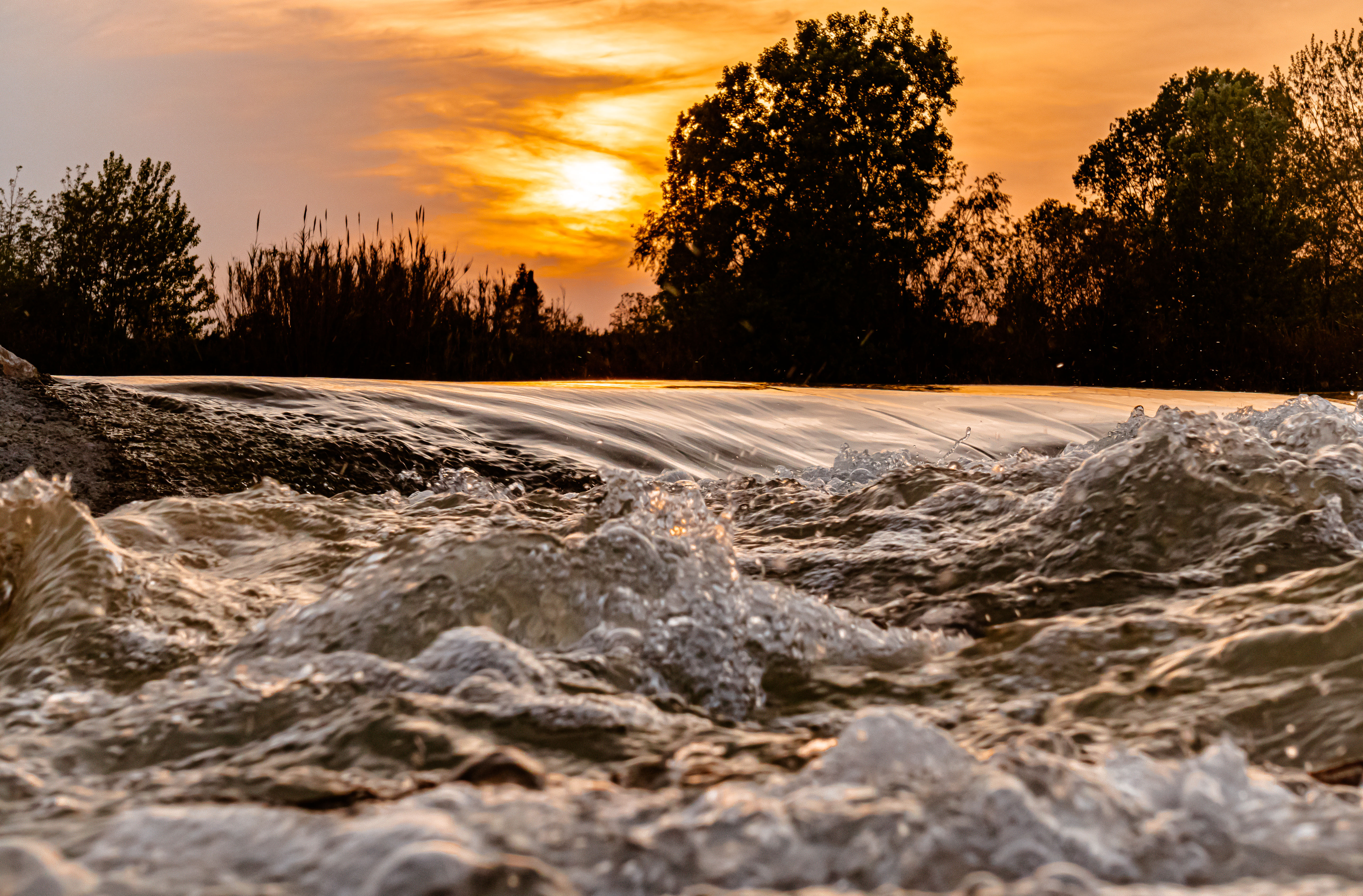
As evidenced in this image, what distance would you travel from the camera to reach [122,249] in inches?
1016

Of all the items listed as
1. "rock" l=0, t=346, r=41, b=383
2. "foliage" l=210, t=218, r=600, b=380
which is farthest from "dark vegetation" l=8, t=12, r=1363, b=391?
"rock" l=0, t=346, r=41, b=383

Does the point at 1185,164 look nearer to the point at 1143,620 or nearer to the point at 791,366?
the point at 791,366

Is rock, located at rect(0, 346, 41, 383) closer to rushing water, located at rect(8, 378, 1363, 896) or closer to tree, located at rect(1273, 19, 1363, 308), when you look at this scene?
rushing water, located at rect(8, 378, 1363, 896)

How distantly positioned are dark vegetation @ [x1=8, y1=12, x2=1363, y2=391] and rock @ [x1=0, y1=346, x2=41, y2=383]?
4.41 meters

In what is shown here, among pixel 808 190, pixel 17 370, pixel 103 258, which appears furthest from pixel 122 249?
pixel 17 370

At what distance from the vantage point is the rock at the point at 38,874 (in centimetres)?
80

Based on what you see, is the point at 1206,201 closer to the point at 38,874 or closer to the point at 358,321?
the point at 358,321

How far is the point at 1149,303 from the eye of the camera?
66.8 feet

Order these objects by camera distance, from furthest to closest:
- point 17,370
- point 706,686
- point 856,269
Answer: point 856,269, point 17,370, point 706,686

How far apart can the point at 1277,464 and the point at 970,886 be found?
184 centimetres

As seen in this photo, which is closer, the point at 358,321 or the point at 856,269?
the point at 358,321

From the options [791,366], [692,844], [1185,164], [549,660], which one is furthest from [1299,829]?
[1185,164]

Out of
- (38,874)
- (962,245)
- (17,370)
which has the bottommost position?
(38,874)

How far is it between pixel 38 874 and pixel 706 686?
785mm
